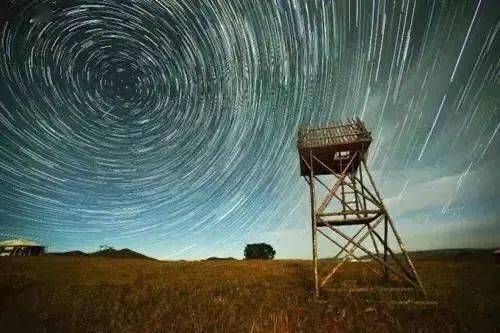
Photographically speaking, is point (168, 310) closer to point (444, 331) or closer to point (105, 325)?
point (105, 325)

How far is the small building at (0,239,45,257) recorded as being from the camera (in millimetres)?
41062

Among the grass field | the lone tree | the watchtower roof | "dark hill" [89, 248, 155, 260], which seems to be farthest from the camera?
the lone tree

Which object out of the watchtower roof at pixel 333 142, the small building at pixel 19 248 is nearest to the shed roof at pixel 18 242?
the small building at pixel 19 248

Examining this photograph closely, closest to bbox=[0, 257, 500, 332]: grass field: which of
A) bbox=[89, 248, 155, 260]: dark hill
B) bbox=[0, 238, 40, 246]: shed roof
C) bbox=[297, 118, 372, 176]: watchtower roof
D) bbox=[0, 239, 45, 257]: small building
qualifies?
bbox=[297, 118, 372, 176]: watchtower roof

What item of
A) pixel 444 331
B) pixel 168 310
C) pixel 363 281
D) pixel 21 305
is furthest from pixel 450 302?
Result: pixel 21 305

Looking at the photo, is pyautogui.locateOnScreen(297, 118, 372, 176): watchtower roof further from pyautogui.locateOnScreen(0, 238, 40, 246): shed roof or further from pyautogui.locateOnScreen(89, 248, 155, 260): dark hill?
pyautogui.locateOnScreen(0, 238, 40, 246): shed roof

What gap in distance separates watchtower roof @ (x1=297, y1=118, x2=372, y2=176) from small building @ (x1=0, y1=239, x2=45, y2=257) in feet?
155

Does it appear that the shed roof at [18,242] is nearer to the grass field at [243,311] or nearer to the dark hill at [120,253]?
the dark hill at [120,253]

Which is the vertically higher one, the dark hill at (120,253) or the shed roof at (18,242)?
the shed roof at (18,242)

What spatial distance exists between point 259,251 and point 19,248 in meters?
43.9

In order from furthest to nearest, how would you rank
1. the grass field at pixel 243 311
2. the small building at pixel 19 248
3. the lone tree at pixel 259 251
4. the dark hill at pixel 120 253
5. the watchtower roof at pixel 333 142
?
the lone tree at pixel 259 251 < the dark hill at pixel 120 253 < the small building at pixel 19 248 < the watchtower roof at pixel 333 142 < the grass field at pixel 243 311

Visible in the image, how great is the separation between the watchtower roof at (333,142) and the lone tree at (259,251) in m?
54.8

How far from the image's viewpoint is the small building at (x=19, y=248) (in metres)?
41.1

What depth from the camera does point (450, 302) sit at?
846cm
